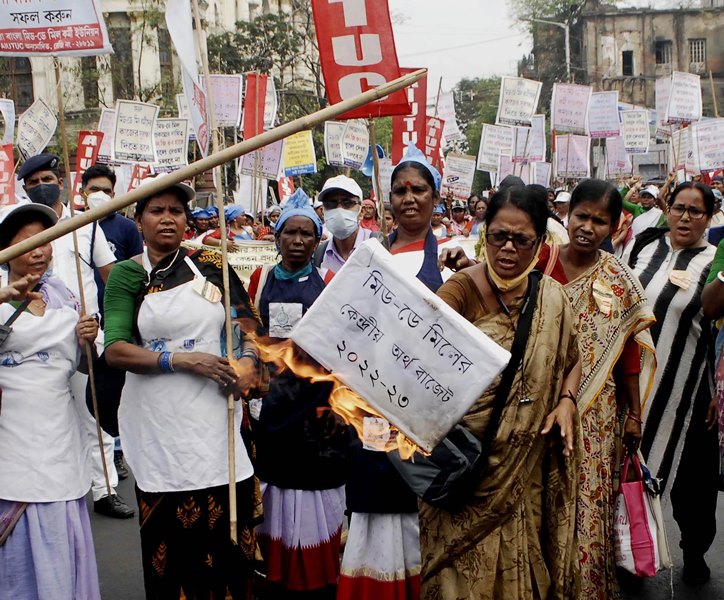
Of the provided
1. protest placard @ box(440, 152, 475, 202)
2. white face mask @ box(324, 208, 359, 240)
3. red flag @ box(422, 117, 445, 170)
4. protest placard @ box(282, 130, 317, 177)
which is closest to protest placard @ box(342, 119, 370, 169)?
protest placard @ box(282, 130, 317, 177)

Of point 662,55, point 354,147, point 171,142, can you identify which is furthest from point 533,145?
point 662,55

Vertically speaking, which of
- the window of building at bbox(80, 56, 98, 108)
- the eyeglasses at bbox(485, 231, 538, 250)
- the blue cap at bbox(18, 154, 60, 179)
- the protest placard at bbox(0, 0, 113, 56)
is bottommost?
the eyeglasses at bbox(485, 231, 538, 250)

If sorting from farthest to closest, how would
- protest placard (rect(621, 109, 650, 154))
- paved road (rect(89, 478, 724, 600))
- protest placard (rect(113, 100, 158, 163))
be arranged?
protest placard (rect(621, 109, 650, 154)) → protest placard (rect(113, 100, 158, 163)) → paved road (rect(89, 478, 724, 600))

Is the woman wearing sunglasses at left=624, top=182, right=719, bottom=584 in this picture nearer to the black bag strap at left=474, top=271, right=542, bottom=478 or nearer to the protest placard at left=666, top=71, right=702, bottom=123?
the black bag strap at left=474, top=271, right=542, bottom=478

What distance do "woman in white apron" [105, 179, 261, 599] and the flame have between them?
9cm

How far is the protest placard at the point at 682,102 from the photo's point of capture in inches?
639

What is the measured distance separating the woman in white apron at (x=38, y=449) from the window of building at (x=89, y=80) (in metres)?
26.2

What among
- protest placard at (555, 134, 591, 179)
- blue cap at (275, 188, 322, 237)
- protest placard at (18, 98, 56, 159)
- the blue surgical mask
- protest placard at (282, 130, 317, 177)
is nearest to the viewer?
blue cap at (275, 188, 322, 237)

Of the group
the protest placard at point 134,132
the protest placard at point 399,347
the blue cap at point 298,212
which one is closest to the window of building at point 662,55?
the protest placard at point 134,132

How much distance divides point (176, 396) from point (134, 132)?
34.1ft

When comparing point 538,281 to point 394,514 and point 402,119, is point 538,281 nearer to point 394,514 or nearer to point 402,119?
point 394,514

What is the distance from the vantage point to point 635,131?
60.5 feet

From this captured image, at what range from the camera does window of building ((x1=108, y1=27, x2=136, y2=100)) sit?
32.9 metres

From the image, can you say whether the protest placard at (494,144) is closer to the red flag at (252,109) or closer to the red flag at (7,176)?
the red flag at (252,109)
